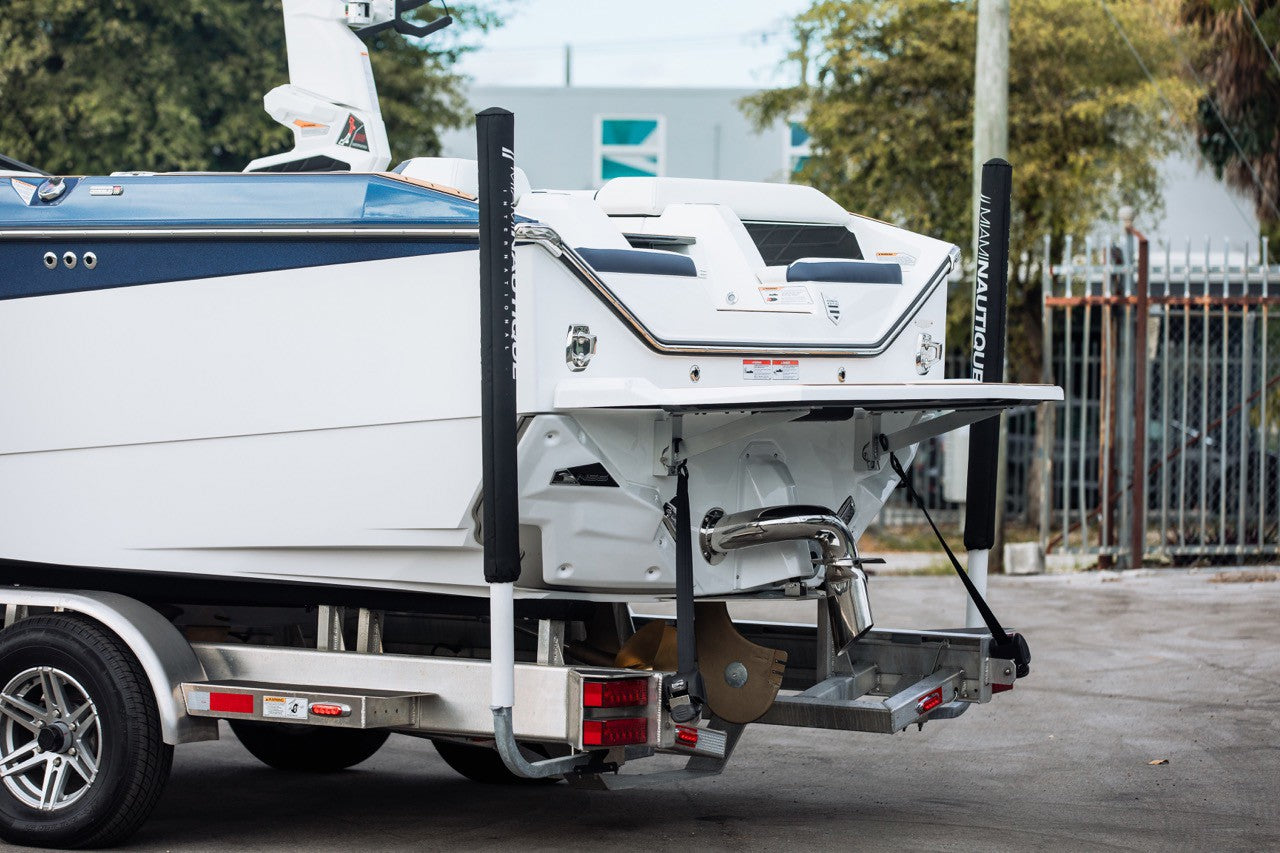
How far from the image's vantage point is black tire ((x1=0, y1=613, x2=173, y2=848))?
6.08 m

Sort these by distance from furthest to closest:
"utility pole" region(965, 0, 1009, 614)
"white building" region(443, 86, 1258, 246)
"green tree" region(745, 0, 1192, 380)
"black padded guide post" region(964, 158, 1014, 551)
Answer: "white building" region(443, 86, 1258, 246)
"green tree" region(745, 0, 1192, 380)
"utility pole" region(965, 0, 1009, 614)
"black padded guide post" region(964, 158, 1014, 551)

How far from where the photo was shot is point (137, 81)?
2047 cm

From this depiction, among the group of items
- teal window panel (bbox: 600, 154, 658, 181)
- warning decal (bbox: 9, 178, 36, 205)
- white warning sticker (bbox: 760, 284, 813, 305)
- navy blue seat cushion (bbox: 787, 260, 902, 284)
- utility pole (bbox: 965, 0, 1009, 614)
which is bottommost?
white warning sticker (bbox: 760, 284, 813, 305)

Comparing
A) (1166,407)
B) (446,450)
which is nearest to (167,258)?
(446,450)

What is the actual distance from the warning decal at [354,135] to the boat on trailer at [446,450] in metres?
0.19

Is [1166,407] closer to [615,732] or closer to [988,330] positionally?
[988,330]

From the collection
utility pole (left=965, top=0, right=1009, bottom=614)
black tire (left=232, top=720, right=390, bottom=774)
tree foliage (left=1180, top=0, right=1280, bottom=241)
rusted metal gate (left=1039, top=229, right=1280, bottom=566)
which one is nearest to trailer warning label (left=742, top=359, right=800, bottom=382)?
black tire (left=232, top=720, right=390, bottom=774)

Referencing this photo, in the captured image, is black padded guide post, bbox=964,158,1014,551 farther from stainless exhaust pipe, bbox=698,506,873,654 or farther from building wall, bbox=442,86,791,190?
building wall, bbox=442,86,791,190

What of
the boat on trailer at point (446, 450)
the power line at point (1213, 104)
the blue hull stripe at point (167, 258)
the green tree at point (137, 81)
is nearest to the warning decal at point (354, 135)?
the boat on trailer at point (446, 450)

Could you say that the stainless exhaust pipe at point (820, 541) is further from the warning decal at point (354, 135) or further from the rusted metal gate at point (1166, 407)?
the rusted metal gate at point (1166, 407)

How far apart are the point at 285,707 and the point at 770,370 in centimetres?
200

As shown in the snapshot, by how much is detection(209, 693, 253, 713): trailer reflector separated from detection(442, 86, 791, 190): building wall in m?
25.5

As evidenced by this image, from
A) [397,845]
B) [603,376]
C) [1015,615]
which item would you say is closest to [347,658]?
[397,845]

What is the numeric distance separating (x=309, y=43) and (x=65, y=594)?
236cm
